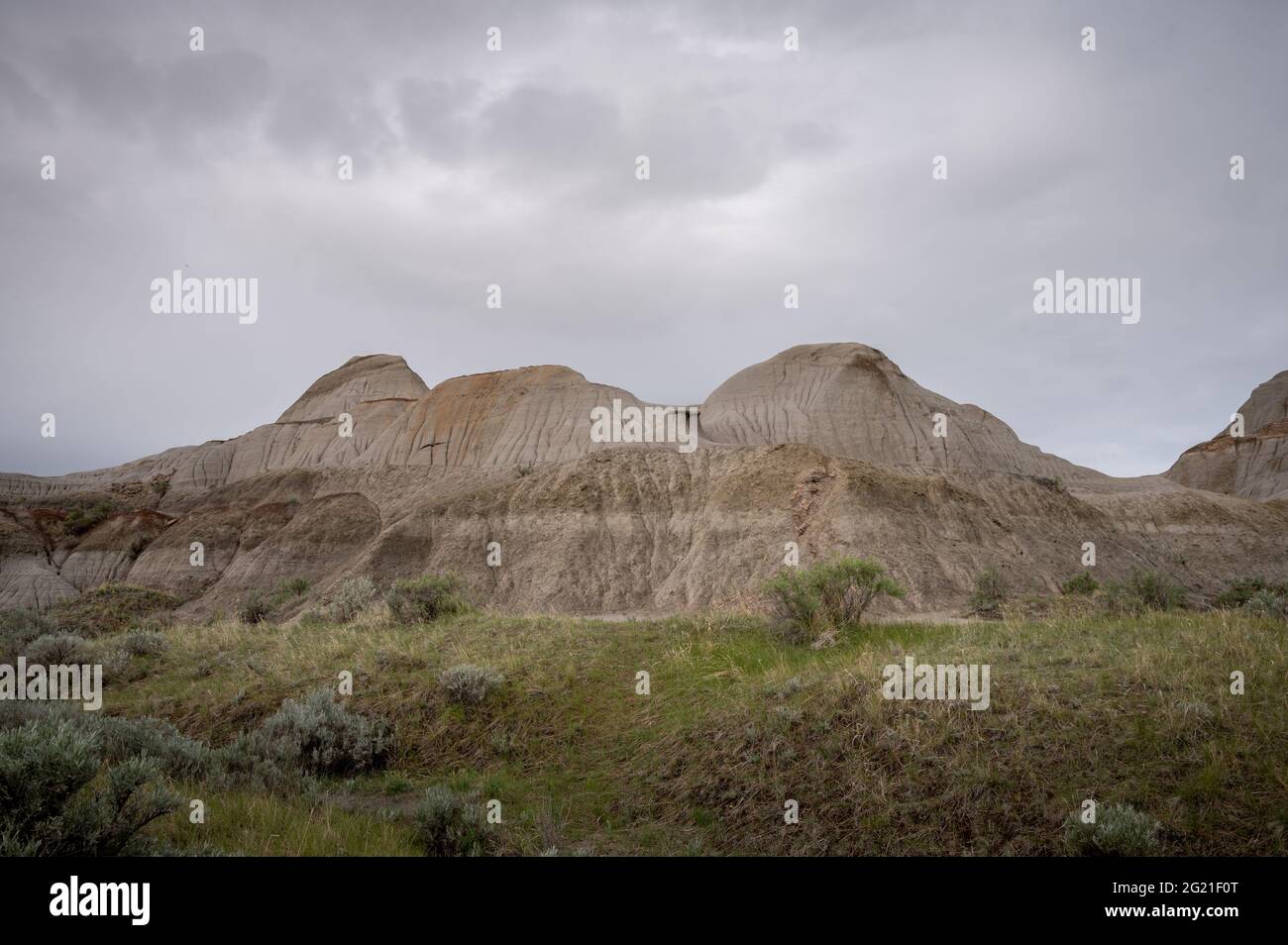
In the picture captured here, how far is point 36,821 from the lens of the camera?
4.66 meters

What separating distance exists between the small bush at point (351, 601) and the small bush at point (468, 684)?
8683 millimetres

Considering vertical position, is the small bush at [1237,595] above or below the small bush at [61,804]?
below

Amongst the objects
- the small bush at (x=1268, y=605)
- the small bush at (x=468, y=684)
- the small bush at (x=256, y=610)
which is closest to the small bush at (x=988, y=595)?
the small bush at (x=1268, y=605)

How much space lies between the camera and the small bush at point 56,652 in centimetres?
1435

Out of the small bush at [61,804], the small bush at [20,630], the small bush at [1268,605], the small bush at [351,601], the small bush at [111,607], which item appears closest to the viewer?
the small bush at [61,804]

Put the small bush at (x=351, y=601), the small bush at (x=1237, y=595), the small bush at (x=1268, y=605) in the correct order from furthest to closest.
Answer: the small bush at (x=1237, y=595) → the small bush at (x=351, y=601) → the small bush at (x=1268, y=605)

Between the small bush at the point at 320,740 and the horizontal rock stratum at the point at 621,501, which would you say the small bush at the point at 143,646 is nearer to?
the small bush at the point at 320,740

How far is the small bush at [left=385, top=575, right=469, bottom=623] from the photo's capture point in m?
17.3

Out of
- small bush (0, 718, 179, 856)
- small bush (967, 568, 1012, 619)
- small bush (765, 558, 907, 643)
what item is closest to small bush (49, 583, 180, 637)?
small bush (765, 558, 907, 643)

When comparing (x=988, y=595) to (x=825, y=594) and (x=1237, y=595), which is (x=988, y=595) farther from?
(x=825, y=594)
